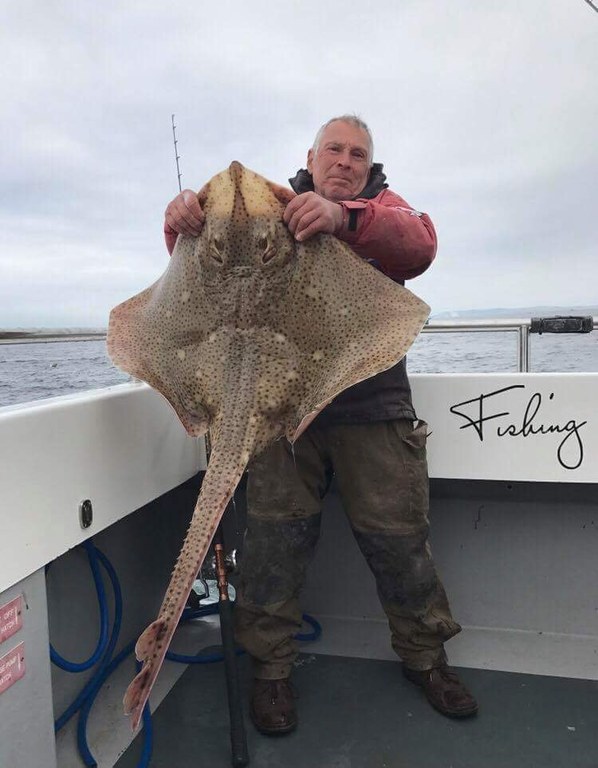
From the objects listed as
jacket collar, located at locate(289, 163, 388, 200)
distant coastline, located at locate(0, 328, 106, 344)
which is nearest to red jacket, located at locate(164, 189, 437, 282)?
jacket collar, located at locate(289, 163, 388, 200)

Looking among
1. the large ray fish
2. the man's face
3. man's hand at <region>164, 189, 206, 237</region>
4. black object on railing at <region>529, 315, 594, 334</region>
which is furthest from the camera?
black object on railing at <region>529, 315, 594, 334</region>

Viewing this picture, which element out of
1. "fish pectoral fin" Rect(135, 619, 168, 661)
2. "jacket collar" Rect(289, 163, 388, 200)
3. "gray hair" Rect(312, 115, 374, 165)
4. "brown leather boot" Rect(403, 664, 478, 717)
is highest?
"gray hair" Rect(312, 115, 374, 165)

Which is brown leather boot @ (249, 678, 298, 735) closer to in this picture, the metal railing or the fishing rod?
the fishing rod

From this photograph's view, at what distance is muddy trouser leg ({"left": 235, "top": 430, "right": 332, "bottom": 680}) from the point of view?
8.52 feet

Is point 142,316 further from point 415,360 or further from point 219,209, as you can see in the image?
point 415,360

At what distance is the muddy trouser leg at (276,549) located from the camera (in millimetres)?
2598

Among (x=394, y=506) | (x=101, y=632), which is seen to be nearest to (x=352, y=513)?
(x=394, y=506)

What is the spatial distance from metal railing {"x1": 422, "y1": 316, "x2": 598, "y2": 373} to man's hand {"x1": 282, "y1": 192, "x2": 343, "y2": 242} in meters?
1.35

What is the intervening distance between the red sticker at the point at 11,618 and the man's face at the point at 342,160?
191cm

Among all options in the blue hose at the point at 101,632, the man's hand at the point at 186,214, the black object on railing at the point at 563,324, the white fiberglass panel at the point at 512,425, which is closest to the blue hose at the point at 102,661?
the blue hose at the point at 101,632

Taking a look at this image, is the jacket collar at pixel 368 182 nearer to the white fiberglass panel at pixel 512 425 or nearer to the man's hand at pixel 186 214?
the man's hand at pixel 186 214

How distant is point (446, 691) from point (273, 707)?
73cm

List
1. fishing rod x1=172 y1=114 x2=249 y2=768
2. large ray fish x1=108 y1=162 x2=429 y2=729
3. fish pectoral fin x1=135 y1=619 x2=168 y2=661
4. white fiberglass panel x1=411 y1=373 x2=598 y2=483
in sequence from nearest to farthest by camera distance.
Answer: fish pectoral fin x1=135 y1=619 x2=168 y2=661 < large ray fish x1=108 y1=162 x2=429 y2=729 < fishing rod x1=172 y1=114 x2=249 y2=768 < white fiberglass panel x1=411 y1=373 x2=598 y2=483

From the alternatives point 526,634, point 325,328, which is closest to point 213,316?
point 325,328
